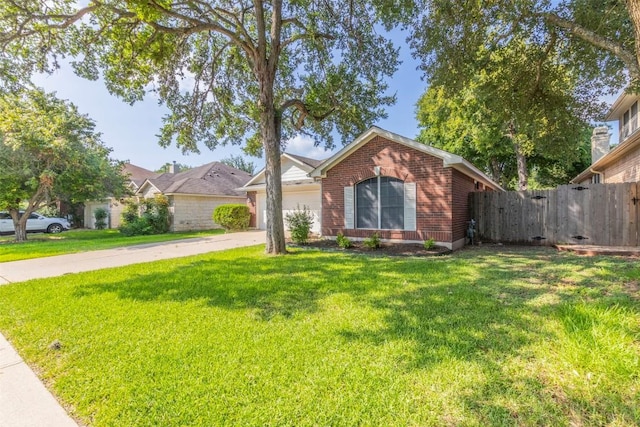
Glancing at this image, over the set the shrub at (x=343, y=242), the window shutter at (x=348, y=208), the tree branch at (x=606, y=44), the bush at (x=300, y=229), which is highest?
the tree branch at (x=606, y=44)

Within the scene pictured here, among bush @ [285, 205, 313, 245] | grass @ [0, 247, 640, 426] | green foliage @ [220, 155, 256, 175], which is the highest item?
green foliage @ [220, 155, 256, 175]

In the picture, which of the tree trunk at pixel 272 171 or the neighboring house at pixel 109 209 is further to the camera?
the neighboring house at pixel 109 209

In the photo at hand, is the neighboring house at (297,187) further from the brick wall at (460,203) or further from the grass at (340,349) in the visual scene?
the grass at (340,349)

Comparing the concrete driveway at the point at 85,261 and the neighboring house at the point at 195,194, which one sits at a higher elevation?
the neighboring house at the point at 195,194

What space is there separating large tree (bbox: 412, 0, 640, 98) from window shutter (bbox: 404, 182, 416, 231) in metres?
3.28

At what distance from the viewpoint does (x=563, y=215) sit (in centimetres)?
973

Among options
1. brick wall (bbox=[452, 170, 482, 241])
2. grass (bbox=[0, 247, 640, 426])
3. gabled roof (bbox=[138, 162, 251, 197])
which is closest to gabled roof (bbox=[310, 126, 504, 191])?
brick wall (bbox=[452, 170, 482, 241])

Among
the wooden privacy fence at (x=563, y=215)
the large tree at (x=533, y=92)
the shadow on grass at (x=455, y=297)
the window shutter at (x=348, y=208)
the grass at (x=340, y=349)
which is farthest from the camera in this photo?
the window shutter at (x=348, y=208)

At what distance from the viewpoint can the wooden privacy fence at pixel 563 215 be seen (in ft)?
28.7

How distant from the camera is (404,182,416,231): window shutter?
9648 millimetres

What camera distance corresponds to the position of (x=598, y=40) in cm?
579

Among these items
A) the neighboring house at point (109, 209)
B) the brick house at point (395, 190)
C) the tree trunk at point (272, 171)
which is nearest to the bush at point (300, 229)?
the brick house at point (395, 190)

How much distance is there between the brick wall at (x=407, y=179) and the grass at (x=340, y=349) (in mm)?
3696

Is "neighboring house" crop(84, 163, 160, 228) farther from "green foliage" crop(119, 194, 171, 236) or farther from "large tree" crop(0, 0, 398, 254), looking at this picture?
"large tree" crop(0, 0, 398, 254)
